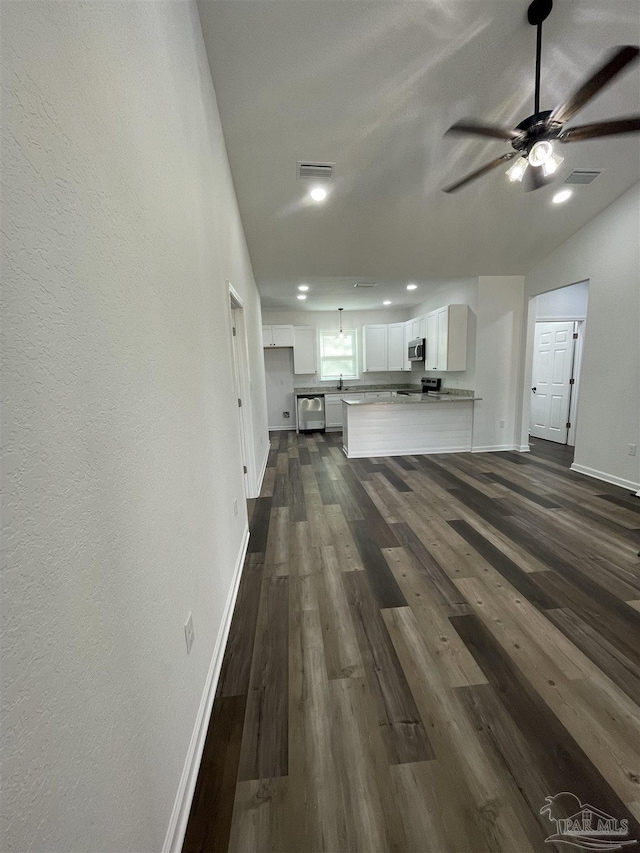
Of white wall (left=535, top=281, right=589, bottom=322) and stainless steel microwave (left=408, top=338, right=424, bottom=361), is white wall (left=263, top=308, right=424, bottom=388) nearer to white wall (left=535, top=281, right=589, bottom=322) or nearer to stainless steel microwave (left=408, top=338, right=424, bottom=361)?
stainless steel microwave (left=408, top=338, right=424, bottom=361)

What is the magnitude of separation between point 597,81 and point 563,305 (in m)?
4.60

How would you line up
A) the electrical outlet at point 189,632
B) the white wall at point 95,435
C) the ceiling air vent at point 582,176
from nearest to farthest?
the white wall at point 95,435
the electrical outlet at point 189,632
the ceiling air vent at point 582,176

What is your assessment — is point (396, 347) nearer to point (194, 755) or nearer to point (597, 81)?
point (597, 81)

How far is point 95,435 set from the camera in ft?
2.15

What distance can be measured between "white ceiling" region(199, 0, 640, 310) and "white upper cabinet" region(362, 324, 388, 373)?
280cm

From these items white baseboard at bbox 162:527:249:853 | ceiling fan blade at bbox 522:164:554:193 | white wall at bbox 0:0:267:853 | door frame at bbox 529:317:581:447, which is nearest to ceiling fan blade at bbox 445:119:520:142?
ceiling fan blade at bbox 522:164:554:193

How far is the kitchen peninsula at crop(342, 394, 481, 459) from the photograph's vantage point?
4969 millimetres

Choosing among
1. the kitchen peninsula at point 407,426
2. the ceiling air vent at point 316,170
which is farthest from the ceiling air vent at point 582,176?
the kitchen peninsula at point 407,426

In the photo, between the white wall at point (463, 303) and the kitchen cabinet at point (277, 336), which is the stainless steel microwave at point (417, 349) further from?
the kitchen cabinet at point (277, 336)

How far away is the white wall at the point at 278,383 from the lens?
7168 mm

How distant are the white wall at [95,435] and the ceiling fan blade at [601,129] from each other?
85.3 inches

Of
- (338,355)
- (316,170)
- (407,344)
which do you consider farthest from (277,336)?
(316,170)

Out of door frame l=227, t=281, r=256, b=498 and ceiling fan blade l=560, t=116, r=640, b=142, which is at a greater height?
ceiling fan blade l=560, t=116, r=640, b=142

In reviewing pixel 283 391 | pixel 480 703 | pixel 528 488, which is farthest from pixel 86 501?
pixel 283 391
